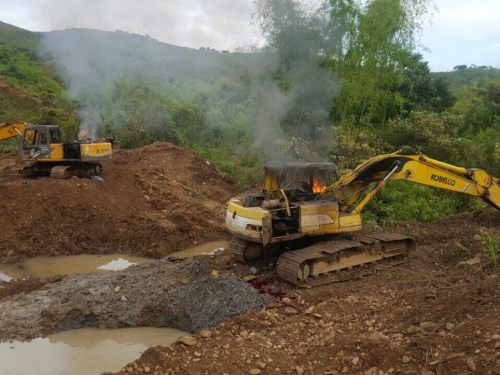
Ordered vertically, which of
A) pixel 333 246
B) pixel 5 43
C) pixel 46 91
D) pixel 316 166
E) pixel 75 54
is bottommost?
pixel 333 246

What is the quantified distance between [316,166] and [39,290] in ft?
17.1

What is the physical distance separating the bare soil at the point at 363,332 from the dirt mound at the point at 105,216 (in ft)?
14.4

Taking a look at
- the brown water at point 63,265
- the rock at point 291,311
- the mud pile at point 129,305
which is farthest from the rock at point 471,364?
the brown water at point 63,265

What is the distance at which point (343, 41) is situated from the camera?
15477 millimetres

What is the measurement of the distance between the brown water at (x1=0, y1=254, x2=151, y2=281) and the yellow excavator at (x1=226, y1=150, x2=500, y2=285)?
3.23m

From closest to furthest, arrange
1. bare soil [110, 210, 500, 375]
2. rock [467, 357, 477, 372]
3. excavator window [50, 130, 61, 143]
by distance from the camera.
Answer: rock [467, 357, 477, 372] → bare soil [110, 210, 500, 375] → excavator window [50, 130, 61, 143]

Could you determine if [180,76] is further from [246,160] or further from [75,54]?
[246,160]

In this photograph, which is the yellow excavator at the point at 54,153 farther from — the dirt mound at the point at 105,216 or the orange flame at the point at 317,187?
the orange flame at the point at 317,187

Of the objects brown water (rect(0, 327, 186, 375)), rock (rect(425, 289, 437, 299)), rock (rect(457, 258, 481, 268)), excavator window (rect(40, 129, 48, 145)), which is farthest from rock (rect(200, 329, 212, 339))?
excavator window (rect(40, 129, 48, 145))

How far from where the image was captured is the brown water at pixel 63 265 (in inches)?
383

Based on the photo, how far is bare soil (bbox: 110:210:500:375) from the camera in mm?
4656

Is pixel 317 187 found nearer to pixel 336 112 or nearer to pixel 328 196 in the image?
pixel 328 196

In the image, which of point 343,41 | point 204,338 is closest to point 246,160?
point 343,41

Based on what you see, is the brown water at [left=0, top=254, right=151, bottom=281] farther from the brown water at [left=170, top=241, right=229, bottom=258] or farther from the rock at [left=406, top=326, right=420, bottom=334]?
the rock at [left=406, top=326, right=420, bottom=334]
